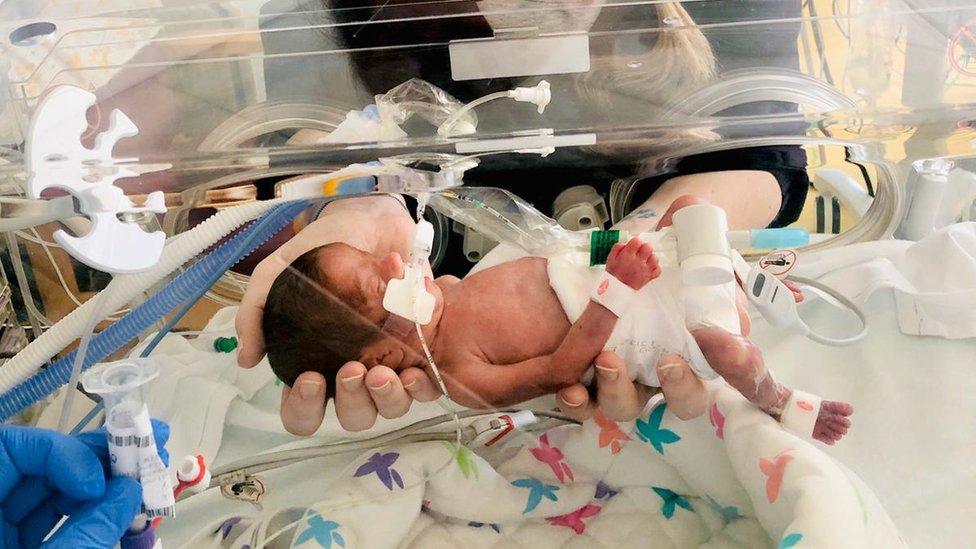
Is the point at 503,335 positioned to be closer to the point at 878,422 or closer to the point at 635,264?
the point at 635,264

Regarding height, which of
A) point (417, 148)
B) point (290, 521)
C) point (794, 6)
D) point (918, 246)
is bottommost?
point (290, 521)

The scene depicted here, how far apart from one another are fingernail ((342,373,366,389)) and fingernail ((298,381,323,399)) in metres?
0.04

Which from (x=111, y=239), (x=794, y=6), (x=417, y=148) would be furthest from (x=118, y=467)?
(x=794, y=6)

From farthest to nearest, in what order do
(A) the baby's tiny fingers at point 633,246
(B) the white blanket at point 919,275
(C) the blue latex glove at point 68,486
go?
(B) the white blanket at point 919,275
(A) the baby's tiny fingers at point 633,246
(C) the blue latex glove at point 68,486

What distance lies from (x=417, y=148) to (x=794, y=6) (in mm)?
602

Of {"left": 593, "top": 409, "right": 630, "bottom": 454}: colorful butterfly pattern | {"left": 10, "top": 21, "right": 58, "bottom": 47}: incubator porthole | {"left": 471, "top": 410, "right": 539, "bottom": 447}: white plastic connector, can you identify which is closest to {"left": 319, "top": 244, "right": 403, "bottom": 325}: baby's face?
{"left": 471, "top": 410, "right": 539, "bottom": 447}: white plastic connector

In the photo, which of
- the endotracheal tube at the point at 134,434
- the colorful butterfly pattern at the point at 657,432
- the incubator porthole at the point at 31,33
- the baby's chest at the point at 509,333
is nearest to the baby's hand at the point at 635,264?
the baby's chest at the point at 509,333

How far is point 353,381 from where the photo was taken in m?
0.96

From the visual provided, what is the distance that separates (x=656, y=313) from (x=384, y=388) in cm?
35

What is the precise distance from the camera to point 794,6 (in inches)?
45.9

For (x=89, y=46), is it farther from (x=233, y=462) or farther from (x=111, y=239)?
(x=233, y=462)

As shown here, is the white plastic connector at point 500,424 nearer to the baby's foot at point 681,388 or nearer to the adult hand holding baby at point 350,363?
the adult hand holding baby at point 350,363

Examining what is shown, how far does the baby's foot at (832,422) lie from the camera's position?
99 cm

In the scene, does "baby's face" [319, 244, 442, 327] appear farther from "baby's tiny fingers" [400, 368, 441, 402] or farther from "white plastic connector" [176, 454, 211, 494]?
"white plastic connector" [176, 454, 211, 494]
